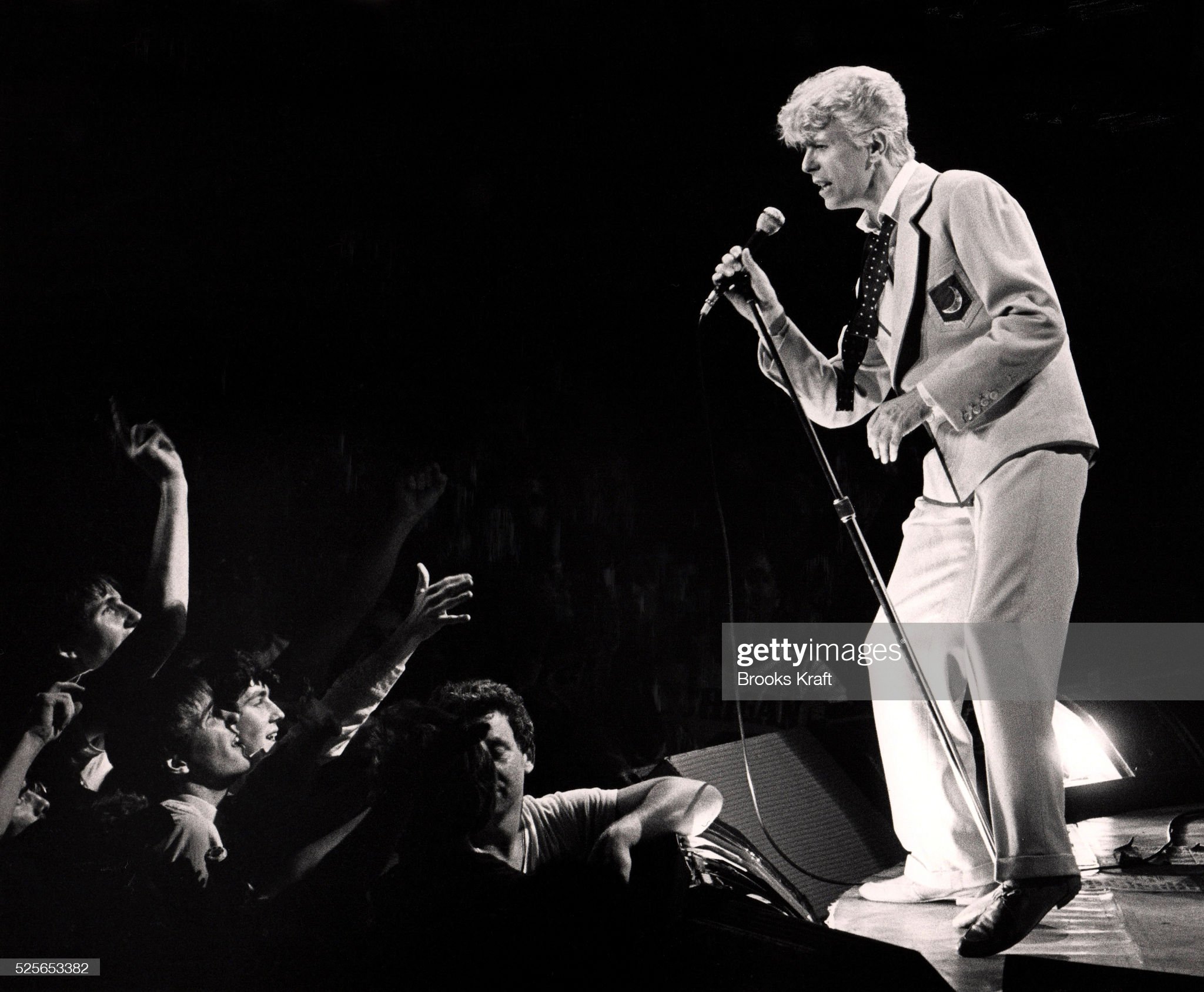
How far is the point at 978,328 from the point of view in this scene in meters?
2.37

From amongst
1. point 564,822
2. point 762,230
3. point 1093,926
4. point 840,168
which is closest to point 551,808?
point 564,822

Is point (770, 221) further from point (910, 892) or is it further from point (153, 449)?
point (153, 449)


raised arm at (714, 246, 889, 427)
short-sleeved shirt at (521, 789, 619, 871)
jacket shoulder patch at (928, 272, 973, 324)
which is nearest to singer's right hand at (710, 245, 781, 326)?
raised arm at (714, 246, 889, 427)

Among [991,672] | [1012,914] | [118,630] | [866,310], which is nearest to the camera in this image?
[1012,914]

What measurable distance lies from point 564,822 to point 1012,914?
3.57 ft

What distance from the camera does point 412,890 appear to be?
2773mm

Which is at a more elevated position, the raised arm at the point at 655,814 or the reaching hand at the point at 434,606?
the reaching hand at the point at 434,606

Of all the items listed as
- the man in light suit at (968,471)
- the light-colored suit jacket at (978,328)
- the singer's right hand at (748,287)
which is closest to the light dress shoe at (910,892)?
the man in light suit at (968,471)

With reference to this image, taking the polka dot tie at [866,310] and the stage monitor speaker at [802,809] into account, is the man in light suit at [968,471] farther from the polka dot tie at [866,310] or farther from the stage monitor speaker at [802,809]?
the stage monitor speaker at [802,809]

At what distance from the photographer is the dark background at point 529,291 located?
292cm

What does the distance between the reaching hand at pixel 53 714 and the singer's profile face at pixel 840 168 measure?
2.10 metres

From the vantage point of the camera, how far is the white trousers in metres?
2.21

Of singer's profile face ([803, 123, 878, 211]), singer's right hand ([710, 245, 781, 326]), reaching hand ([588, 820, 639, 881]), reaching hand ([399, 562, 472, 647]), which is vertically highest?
singer's profile face ([803, 123, 878, 211])

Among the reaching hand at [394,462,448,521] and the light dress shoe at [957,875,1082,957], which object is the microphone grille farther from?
the light dress shoe at [957,875,1082,957]
